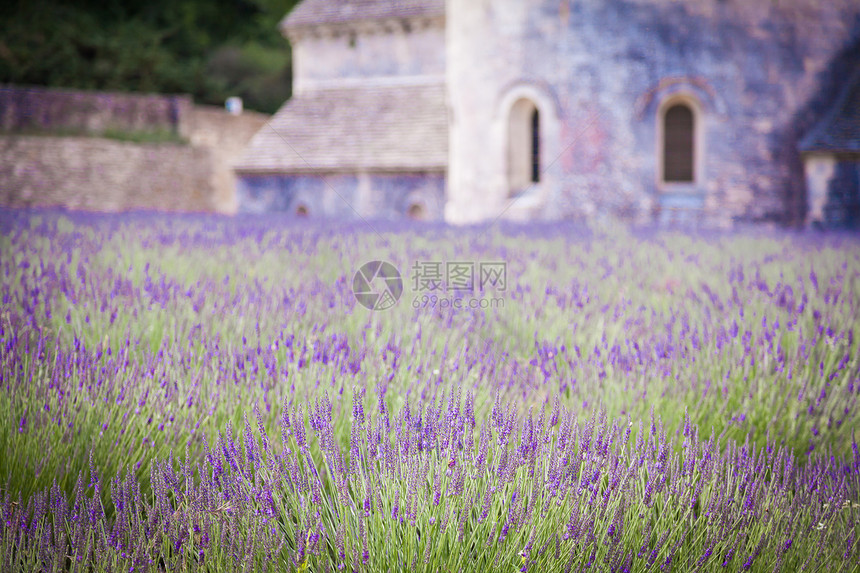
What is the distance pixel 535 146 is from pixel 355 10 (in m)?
8.40

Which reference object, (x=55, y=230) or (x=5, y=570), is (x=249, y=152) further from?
(x=5, y=570)

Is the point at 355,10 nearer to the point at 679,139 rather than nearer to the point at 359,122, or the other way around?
the point at 359,122

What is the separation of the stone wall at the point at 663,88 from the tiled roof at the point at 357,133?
330cm

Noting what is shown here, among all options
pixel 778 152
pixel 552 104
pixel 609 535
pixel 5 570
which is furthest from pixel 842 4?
pixel 5 570

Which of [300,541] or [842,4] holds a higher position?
[842,4]

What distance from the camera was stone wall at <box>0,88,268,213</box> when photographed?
18625 millimetres

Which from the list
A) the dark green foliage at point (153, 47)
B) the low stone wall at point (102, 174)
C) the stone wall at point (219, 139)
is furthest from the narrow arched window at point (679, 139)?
the dark green foliage at point (153, 47)

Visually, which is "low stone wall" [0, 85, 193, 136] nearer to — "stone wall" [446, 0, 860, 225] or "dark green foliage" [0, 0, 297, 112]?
"dark green foliage" [0, 0, 297, 112]

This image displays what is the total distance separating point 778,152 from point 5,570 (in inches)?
574

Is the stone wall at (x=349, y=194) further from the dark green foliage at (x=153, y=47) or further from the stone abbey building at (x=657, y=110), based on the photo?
the dark green foliage at (x=153, y=47)

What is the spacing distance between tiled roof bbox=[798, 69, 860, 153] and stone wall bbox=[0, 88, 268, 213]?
13570 millimetres

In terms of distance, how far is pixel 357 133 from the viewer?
18250 millimetres

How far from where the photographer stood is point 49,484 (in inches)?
80.0

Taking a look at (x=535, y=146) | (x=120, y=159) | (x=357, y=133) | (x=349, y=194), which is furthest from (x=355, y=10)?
(x=535, y=146)
